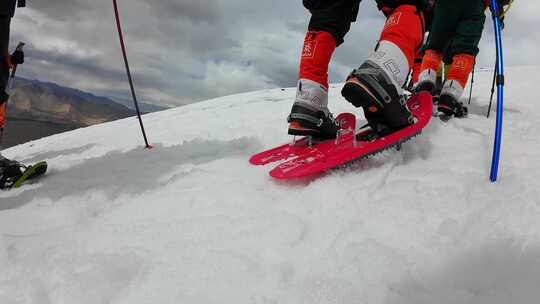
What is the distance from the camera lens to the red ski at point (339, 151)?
193cm

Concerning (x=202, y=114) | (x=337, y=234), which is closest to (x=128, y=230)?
(x=337, y=234)

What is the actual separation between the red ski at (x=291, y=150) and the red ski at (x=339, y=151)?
0.18 ft

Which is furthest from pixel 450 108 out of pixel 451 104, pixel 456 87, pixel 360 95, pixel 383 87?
pixel 360 95

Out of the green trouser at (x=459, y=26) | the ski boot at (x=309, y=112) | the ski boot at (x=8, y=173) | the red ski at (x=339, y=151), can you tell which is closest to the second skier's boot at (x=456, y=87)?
→ the green trouser at (x=459, y=26)

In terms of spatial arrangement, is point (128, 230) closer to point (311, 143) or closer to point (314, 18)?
point (311, 143)

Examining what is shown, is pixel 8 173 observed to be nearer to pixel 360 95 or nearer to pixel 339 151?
pixel 339 151

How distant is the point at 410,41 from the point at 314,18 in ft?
2.23

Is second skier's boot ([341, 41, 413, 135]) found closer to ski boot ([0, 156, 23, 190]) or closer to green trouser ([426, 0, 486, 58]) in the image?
green trouser ([426, 0, 486, 58])

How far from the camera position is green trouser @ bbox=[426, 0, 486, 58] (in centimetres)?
357

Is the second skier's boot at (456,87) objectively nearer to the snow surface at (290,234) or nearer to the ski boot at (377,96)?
the snow surface at (290,234)

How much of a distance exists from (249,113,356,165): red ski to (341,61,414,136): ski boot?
A: 0.33 meters

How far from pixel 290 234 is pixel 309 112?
110 cm

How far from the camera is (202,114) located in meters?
5.83

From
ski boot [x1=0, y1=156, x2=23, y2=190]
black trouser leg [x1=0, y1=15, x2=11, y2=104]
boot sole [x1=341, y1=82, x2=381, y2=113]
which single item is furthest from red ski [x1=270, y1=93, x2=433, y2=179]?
black trouser leg [x1=0, y1=15, x2=11, y2=104]
